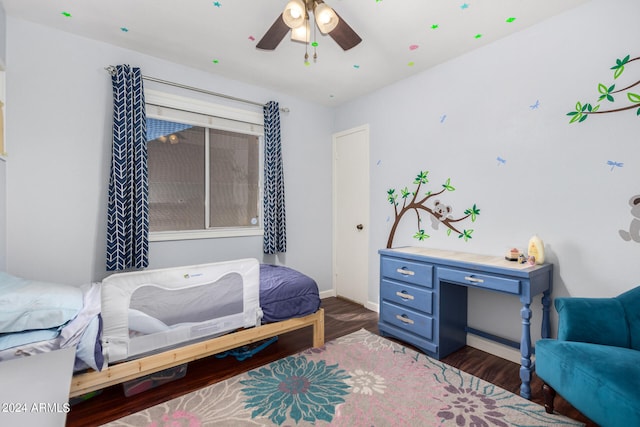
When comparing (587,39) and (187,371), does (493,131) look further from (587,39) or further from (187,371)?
(187,371)

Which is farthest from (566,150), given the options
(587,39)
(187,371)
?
(187,371)

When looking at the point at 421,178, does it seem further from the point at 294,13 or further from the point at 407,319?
the point at 294,13

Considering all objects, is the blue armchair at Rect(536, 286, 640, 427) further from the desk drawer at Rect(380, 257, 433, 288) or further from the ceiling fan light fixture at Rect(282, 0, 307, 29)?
the ceiling fan light fixture at Rect(282, 0, 307, 29)

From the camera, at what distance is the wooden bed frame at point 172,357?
1601mm

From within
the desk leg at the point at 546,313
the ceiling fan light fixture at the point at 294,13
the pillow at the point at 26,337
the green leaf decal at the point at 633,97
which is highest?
the ceiling fan light fixture at the point at 294,13

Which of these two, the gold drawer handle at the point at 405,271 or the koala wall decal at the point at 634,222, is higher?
the koala wall decal at the point at 634,222

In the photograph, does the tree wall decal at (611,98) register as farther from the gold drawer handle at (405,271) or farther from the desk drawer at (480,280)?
the gold drawer handle at (405,271)

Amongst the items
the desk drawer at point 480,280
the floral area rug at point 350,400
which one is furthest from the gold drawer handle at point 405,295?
the floral area rug at point 350,400

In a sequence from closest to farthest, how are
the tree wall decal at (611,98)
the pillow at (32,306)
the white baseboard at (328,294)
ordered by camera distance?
the pillow at (32,306)
the tree wall decal at (611,98)
the white baseboard at (328,294)

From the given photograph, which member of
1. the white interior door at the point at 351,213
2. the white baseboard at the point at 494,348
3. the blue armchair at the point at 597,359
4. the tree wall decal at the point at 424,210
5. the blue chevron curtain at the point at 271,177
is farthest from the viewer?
the white interior door at the point at 351,213

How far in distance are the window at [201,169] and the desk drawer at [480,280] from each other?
A: 2070mm

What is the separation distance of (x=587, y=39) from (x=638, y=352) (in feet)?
6.42

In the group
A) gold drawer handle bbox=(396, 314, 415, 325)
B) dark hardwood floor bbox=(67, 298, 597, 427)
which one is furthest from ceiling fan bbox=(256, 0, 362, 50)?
dark hardwood floor bbox=(67, 298, 597, 427)

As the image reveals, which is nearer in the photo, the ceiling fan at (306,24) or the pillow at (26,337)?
Answer: the pillow at (26,337)
